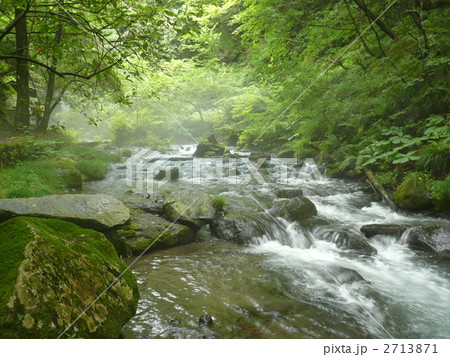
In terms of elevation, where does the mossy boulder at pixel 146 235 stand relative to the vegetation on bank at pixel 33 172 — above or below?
below

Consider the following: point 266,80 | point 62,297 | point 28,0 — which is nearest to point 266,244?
point 62,297

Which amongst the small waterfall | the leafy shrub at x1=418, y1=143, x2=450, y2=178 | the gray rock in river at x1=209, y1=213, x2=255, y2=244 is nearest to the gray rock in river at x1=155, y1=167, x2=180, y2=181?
the gray rock in river at x1=209, y1=213, x2=255, y2=244

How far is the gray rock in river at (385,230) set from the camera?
16.1ft

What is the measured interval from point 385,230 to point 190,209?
13.4 feet

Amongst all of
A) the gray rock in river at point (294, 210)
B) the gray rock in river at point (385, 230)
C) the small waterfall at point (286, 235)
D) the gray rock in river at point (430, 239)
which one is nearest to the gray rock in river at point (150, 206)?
the small waterfall at point (286, 235)

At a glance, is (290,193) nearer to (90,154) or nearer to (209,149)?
(90,154)

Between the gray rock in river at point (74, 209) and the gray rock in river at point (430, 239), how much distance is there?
539 cm

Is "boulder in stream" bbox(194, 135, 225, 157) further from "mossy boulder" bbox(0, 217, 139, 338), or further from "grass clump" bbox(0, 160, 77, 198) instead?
"mossy boulder" bbox(0, 217, 139, 338)

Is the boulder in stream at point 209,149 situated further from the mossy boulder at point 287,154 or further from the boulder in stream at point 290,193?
the boulder in stream at point 290,193

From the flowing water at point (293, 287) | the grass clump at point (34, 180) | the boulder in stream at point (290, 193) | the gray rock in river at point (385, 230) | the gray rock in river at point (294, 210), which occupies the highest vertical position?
the grass clump at point (34, 180)

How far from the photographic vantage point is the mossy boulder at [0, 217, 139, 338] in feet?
4.85

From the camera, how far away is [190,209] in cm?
558

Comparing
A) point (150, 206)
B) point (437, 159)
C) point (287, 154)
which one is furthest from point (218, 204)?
point (287, 154)

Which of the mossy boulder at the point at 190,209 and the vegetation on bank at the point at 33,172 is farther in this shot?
the mossy boulder at the point at 190,209
